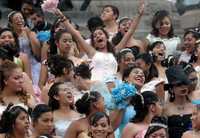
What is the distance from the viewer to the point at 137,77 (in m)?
10.2

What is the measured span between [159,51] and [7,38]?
6.56 feet

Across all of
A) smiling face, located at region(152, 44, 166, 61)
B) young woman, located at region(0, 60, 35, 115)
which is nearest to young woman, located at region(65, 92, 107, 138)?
young woman, located at region(0, 60, 35, 115)

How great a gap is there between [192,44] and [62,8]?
13.0 ft

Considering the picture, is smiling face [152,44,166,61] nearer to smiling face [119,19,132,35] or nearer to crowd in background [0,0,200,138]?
crowd in background [0,0,200,138]

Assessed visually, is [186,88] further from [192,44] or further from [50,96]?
[192,44]

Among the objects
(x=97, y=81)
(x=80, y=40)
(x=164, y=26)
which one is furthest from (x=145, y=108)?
(x=164, y=26)

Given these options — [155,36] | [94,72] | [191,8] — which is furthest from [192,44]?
[191,8]

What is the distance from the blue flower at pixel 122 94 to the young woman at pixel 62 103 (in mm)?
461

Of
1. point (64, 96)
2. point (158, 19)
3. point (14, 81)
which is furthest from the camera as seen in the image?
point (158, 19)

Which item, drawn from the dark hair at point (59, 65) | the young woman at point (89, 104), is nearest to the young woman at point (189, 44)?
the dark hair at point (59, 65)

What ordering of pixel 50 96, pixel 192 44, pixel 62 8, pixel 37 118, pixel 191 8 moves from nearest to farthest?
pixel 37 118
pixel 50 96
pixel 192 44
pixel 62 8
pixel 191 8

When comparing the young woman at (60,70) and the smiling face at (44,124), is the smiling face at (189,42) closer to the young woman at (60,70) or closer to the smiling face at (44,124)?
the young woman at (60,70)

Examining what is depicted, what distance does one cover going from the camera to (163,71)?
A: 37.3 ft

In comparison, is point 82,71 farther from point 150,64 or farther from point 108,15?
point 108,15
